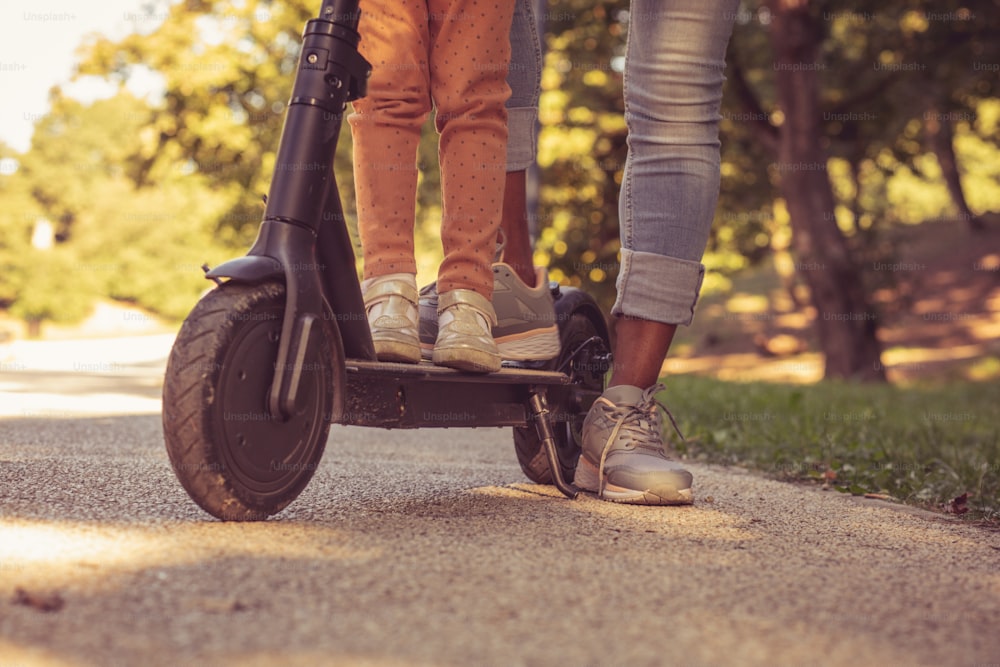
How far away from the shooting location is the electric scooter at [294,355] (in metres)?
2.03

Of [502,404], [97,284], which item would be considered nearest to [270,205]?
[502,404]

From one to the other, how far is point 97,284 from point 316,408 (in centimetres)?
4523

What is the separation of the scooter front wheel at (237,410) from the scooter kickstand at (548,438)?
0.82 m

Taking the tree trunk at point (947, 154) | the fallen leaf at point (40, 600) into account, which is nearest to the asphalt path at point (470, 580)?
the fallen leaf at point (40, 600)

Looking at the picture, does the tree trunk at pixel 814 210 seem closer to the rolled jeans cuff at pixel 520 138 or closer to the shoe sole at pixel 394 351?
the rolled jeans cuff at pixel 520 138

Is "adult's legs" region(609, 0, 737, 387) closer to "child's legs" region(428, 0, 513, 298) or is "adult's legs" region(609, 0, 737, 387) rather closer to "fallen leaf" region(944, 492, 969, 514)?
"child's legs" region(428, 0, 513, 298)

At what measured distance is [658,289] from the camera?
300cm

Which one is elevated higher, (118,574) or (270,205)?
(270,205)

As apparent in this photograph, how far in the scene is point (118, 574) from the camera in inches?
64.4

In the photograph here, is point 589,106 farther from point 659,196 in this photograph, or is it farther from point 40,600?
point 40,600

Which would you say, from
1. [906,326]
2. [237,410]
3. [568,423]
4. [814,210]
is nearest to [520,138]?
[568,423]

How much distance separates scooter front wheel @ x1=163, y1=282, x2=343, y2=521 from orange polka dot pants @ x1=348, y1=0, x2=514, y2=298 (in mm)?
533

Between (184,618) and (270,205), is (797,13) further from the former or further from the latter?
(184,618)

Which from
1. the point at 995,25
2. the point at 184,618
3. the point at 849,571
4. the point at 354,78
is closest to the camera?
the point at 184,618
